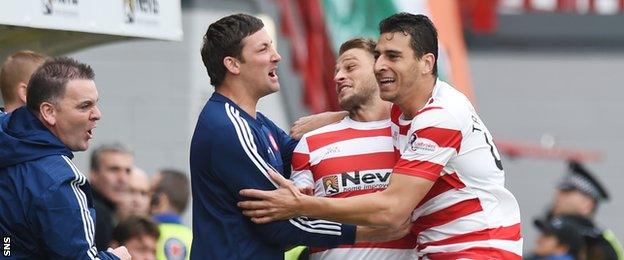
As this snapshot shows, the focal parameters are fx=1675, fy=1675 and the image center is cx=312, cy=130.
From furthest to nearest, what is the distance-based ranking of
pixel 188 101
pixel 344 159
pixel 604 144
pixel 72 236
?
pixel 604 144
pixel 188 101
pixel 344 159
pixel 72 236

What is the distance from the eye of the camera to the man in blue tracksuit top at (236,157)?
649 centimetres

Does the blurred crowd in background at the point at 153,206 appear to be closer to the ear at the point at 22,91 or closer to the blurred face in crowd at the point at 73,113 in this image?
the ear at the point at 22,91

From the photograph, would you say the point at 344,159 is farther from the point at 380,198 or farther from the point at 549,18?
the point at 549,18

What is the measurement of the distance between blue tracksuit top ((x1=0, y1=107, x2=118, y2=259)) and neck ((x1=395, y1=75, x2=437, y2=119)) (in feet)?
4.38

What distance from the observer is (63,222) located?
5.99 metres

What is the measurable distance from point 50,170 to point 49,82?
37 cm

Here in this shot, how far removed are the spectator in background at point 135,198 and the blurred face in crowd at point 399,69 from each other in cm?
333

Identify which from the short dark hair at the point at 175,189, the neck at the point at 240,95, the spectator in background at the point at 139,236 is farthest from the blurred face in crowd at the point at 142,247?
the neck at the point at 240,95

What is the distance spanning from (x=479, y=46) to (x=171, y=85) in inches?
232

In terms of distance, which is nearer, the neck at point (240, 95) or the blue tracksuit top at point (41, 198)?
the blue tracksuit top at point (41, 198)

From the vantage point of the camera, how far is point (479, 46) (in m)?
20.4

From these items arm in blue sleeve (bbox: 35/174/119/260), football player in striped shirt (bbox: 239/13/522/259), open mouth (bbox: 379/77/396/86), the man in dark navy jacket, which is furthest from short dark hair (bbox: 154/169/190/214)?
arm in blue sleeve (bbox: 35/174/119/260)

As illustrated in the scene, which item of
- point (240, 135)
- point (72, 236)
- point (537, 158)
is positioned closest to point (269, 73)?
point (240, 135)

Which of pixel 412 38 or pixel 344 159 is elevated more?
pixel 412 38
